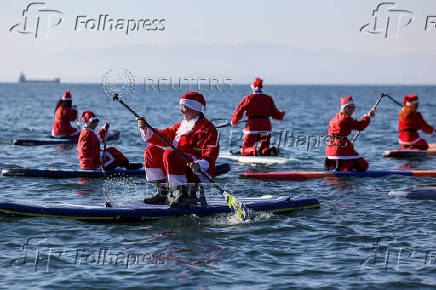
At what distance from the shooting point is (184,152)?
9.65 metres

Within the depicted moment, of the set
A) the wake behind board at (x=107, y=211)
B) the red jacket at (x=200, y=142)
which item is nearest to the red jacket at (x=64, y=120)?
the wake behind board at (x=107, y=211)

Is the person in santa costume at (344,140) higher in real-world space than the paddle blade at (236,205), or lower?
higher

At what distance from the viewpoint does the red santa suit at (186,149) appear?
9.52 m

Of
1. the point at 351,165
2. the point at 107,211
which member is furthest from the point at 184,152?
the point at 351,165

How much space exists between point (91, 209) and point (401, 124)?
37.1 feet

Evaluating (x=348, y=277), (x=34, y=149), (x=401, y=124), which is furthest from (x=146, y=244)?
(x=34, y=149)

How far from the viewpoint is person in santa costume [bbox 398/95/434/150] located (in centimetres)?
1789

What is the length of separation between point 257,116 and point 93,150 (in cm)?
463

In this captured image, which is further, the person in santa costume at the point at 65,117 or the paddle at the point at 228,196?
the person in santa costume at the point at 65,117

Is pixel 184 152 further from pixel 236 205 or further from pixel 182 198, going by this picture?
pixel 236 205

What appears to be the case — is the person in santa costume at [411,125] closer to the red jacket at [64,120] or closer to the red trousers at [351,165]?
the red trousers at [351,165]

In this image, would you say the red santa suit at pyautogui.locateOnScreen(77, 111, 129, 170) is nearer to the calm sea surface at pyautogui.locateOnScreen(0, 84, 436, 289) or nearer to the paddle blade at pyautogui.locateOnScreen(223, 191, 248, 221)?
the calm sea surface at pyautogui.locateOnScreen(0, 84, 436, 289)

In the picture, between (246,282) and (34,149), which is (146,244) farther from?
(34,149)

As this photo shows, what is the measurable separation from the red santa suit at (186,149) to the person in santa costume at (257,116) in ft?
22.9
